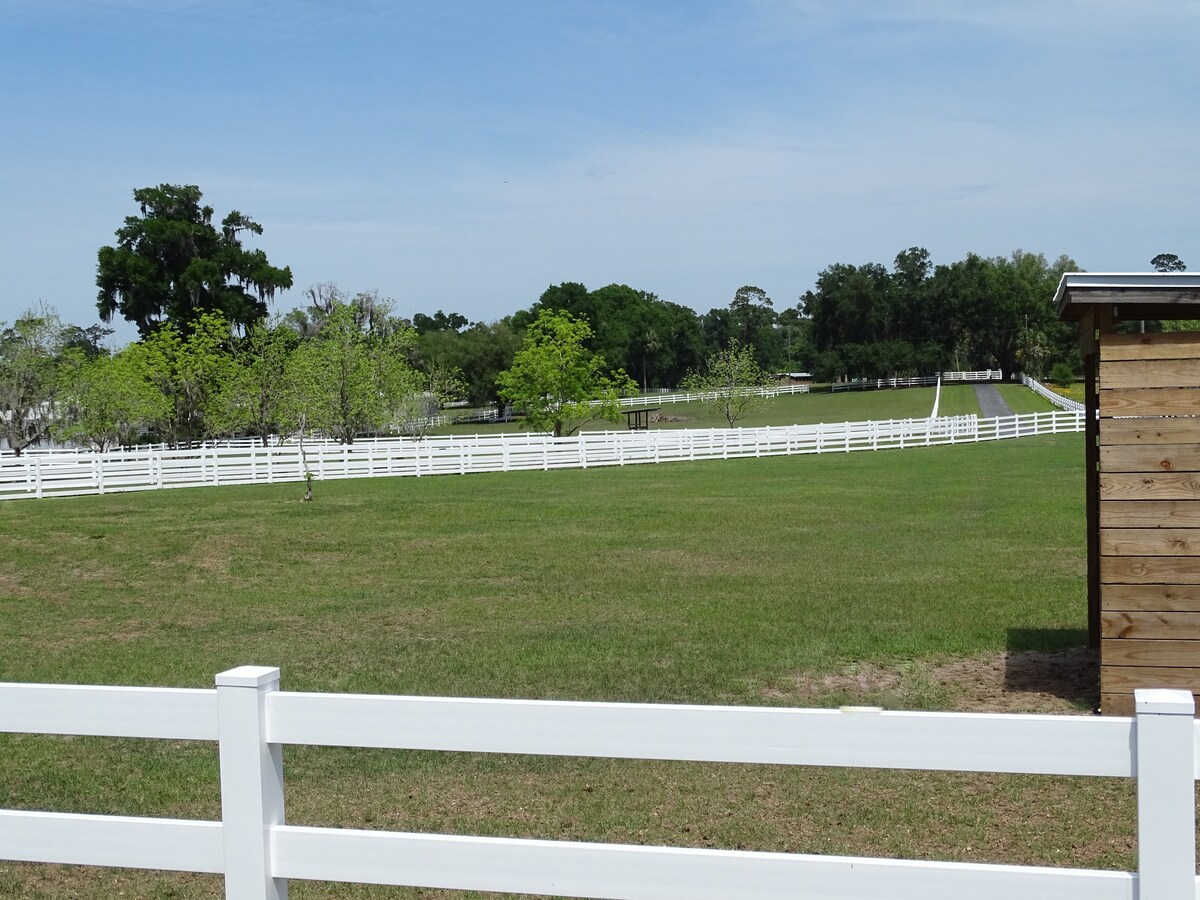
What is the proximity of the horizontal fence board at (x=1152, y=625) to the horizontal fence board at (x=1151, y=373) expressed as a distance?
60.7 inches

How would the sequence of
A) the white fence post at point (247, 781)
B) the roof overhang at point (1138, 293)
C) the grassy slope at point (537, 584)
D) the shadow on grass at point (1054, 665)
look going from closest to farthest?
1. the white fence post at point (247, 781)
2. the roof overhang at point (1138, 293)
3. the shadow on grass at point (1054, 665)
4. the grassy slope at point (537, 584)

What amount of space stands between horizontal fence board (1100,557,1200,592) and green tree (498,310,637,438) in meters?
52.7

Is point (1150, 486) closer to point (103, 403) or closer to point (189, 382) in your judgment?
point (103, 403)

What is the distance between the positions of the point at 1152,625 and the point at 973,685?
67.3 inches

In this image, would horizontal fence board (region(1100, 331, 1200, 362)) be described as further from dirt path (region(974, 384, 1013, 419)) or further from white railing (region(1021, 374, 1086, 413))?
dirt path (region(974, 384, 1013, 419))

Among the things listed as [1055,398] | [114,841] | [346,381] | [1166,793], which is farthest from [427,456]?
[1055,398]

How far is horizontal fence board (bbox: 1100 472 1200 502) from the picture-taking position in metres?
8.35

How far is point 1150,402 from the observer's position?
841 cm

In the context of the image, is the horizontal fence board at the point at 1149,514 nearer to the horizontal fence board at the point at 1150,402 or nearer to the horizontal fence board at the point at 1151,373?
the horizontal fence board at the point at 1150,402

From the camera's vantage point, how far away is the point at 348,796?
7.34 m

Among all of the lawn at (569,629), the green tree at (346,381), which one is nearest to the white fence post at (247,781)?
the lawn at (569,629)

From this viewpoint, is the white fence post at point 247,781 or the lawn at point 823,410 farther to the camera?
the lawn at point 823,410

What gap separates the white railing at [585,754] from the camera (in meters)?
2.97

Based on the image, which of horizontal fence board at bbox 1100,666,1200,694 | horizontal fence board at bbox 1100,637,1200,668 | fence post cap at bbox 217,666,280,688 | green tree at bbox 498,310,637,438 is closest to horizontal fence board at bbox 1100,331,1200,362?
horizontal fence board at bbox 1100,637,1200,668
